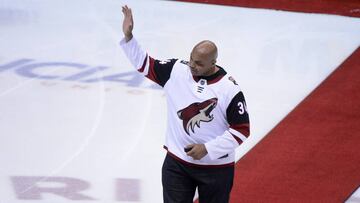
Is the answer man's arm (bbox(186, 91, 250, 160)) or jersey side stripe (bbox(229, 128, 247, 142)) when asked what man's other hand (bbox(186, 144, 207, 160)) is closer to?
man's arm (bbox(186, 91, 250, 160))

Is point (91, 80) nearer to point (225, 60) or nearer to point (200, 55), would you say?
point (225, 60)

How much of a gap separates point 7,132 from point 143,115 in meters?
1.42

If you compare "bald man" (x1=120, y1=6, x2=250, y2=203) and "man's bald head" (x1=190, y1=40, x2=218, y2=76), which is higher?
"man's bald head" (x1=190, y1=40, x2=218, y2=76)

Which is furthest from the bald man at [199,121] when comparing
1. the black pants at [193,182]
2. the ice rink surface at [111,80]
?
the ice rink surface at [111,80]

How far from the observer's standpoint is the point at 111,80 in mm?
8883

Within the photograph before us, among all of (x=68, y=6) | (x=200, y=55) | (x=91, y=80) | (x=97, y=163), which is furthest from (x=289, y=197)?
(x=68, y=6)

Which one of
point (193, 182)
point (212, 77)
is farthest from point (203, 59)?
point (193, 182)

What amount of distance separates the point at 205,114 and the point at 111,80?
4774mm

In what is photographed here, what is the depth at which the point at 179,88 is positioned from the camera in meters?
4.30

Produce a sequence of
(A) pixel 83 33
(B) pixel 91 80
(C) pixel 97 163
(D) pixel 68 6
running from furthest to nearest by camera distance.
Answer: (D) pixel 68 6, (A) pixel 83 33, (B) pixel 91 80, (C) pixel 97 163

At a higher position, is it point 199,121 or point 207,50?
point 207,50

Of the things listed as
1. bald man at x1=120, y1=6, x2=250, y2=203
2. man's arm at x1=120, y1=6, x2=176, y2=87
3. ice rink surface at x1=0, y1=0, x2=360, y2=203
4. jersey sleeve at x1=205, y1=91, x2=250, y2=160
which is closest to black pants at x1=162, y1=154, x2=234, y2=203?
bald man at x1=120, y1=6, x2=250, y2=203

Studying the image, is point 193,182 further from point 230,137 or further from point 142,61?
point 142,61

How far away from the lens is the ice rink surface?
20.5 feet
